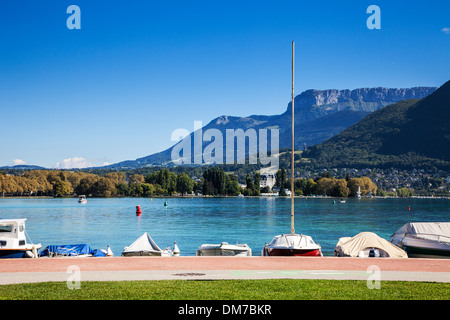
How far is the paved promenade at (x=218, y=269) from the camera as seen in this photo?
59.1 feet

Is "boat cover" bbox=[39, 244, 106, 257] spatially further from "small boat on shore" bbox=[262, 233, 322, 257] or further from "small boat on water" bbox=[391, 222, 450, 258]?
"small boat on water" bbox=[391, 222, 450, 258]

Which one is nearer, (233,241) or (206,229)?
(233,241)

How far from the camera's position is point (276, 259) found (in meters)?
23.2

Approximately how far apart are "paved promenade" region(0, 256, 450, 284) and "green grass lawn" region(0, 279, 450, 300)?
129cm

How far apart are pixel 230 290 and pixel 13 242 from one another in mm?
20143

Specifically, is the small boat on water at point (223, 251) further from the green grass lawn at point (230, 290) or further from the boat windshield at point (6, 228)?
the green grass lawn at point (230, 290)

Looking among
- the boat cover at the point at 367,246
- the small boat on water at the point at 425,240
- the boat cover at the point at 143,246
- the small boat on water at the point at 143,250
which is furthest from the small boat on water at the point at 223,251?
the small boat on water at the point at 425,240

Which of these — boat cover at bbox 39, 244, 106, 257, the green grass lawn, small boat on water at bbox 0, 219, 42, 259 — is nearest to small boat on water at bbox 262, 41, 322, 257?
boat cover at bbox 39, 244, 106, 257

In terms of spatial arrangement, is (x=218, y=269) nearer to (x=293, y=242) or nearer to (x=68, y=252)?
(x=293, y=242)
